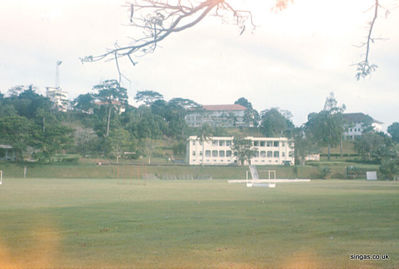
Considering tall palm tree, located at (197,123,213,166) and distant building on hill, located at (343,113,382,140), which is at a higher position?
distant building on hill, located at (343,113,382,140)

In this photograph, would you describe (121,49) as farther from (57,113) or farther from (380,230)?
(57,113)

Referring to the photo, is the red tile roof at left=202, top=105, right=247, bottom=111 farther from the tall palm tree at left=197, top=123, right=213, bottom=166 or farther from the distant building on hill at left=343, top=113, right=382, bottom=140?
the tall palm tree at left=197, top=123, right=213, bottom=166

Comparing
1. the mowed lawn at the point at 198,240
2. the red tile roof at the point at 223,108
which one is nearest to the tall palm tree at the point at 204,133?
the red tile roof at the point at 223,108

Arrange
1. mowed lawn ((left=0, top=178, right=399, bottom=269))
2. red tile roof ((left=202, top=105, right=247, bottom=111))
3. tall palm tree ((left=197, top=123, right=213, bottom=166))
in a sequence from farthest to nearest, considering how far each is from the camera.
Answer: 1. red tile roof ((left=202, top=105, right=247, bottom=111))
2. tall palm tree ((left=197, top=123, right=213, bottom=166))
3. mowed lawn ((left=0, top=178, right=399, bottom=269))

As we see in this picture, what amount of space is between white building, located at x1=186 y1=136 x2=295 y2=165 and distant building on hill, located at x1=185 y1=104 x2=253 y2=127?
20.7m

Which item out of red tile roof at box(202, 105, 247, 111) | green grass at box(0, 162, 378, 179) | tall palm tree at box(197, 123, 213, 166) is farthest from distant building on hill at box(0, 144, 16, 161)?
red tile roof at box(202, 105, 247, 111)

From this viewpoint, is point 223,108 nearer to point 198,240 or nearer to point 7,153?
point 7,153

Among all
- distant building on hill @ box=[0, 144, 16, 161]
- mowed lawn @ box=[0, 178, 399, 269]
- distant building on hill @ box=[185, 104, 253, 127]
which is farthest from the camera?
distant building on hill @ box=[185, 104, 253, 127]

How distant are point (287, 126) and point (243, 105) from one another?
2802cm

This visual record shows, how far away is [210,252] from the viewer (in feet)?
26.1

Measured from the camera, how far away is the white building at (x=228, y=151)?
91.6 metres

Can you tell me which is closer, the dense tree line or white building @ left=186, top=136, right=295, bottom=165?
the dense tree line

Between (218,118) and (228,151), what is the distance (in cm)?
2636

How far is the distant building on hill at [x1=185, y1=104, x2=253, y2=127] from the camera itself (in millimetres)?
116875
